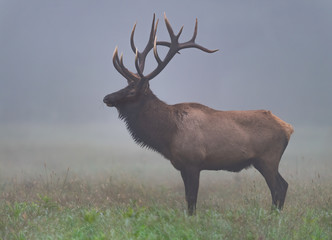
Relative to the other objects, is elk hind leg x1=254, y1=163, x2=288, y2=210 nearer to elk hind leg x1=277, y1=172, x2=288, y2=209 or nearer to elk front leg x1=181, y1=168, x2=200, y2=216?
elk hind leg x1=277, y1=172, x2=288, y2=209

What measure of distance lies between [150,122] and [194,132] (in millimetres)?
752

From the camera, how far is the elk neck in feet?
22.7

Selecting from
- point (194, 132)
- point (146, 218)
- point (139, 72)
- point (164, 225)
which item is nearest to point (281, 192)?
point (194, 132)

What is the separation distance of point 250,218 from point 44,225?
111 inches

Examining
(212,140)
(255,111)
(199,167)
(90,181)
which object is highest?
(255,111)

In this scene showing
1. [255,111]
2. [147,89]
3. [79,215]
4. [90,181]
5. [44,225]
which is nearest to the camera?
[44,225]

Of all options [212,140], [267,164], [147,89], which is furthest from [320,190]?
[147,89]

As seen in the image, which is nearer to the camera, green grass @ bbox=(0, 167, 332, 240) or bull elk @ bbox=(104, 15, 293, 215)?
green grass @ bbox=(0, 167, 332, 240)

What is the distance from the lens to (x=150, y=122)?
6957mm

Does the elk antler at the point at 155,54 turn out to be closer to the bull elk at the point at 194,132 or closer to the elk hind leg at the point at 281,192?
the bull elk at the point at 194,132

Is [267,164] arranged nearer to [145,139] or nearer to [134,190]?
[145,139]

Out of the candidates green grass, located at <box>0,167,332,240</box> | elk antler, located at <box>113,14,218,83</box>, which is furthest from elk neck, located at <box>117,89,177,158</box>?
green grass, located at <box>0,167,332,240</box>

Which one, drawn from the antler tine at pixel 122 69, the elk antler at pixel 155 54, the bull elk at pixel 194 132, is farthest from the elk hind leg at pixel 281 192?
the antler tine at pixel 122 69

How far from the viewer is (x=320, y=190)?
8.17 metres
